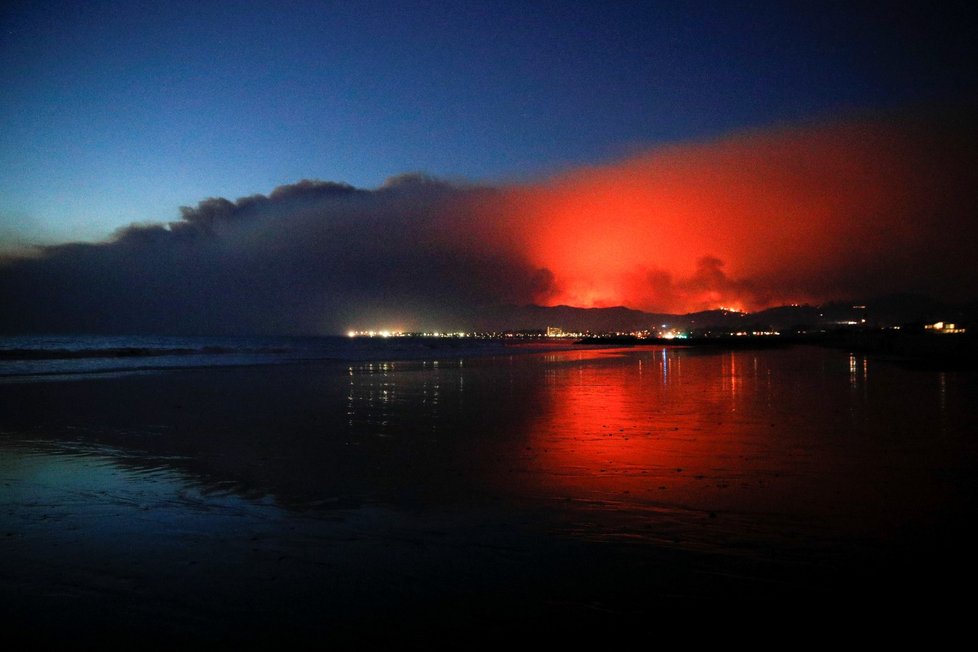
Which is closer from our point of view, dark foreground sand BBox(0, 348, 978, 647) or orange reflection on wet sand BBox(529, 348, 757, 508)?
dark foreground sand BBox(0, 348, 978, 647)

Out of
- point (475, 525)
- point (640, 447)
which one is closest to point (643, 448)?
point (640, 447)

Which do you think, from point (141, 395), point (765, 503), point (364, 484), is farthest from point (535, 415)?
point (141, 395)

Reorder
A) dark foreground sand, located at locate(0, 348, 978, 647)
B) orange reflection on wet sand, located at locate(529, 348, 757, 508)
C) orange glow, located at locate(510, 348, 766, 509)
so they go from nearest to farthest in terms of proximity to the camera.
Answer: dark foreground sand, located at locate(0, 348, 978, 647) < orange glow, located at locate(510, 348, 766, 509) < orange reflection on wet sand, located at locate(529, 348, 757, 508)

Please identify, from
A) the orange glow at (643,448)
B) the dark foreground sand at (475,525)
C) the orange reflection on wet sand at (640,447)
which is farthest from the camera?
the orange reflection on wet sand at (640,447)

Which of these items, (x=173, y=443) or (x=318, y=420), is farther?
(x=318, y=420)

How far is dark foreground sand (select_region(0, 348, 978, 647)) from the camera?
16.5 feet

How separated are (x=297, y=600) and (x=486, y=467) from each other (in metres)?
5.29

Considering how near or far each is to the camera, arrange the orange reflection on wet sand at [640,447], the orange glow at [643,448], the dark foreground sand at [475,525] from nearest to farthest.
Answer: the dark foreground sand at [475,525] < the orange glow at [643,448] < the orange reflection on wet sand at [640,447]

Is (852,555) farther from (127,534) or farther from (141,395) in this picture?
(141,395)

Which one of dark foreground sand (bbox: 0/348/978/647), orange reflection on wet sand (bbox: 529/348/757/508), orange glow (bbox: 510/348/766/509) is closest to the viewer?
dark foreground sand (bbox: 0/348/978/647)

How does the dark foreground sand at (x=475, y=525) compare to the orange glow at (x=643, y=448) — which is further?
the orange glow at (x=643, y=448)

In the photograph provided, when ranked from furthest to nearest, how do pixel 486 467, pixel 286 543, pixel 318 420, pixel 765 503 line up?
1. pixel 318 420
2. pixel 486 467
3. pixel 765 503
4. pixel 286 543

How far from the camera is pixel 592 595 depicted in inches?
206

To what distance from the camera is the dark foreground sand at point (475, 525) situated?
5.02 metres
